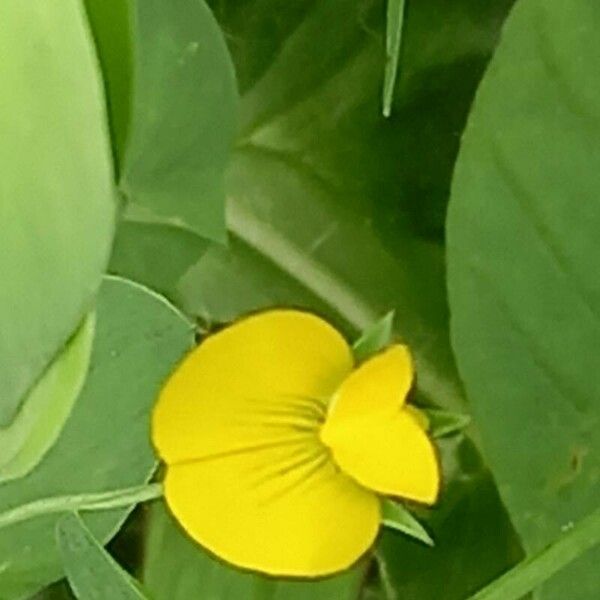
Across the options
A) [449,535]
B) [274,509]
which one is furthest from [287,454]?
[449,535]

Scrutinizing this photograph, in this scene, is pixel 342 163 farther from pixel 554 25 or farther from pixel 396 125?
pixel 554 25

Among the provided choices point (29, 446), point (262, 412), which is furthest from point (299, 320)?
point (29, 446)

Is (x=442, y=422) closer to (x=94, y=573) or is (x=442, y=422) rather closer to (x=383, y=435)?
(x=383, y=435)

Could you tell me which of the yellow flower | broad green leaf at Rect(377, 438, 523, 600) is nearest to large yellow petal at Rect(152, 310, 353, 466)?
the yellow flower

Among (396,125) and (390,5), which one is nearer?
(390,5)

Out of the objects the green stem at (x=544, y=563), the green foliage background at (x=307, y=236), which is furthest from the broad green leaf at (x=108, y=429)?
the green stem at (x=544, y=563)

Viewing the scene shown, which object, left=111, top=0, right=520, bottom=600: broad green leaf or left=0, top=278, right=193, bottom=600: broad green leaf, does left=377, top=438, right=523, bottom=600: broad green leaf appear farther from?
left=0, top=278, right=193, bottom=600: broad green leaf
